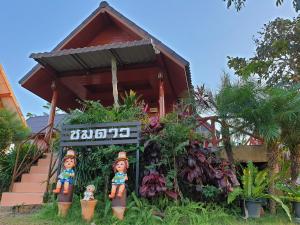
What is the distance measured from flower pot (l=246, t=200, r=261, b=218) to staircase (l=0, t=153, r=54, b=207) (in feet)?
12.8

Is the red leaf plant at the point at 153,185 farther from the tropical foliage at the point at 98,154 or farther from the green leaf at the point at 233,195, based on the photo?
the green leaf at the point at 233,195

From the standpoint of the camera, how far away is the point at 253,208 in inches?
215

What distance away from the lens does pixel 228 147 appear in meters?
6.66

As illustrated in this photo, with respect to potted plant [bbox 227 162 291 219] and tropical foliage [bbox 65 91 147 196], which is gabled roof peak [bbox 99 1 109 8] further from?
potted plant [bbox 227 162 291 219]

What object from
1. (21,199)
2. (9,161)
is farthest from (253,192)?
(9,161)

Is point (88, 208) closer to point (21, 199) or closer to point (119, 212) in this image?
point (119, 212)

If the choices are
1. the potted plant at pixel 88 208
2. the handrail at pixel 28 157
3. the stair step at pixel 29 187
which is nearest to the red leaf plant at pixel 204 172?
the potted plant at pixel 88 208

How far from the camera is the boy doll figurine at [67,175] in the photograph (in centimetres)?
509

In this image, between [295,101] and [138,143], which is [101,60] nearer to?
[138,143]

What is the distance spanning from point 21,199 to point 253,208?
15.0 ft

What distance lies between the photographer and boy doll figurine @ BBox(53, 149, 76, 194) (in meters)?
5.09

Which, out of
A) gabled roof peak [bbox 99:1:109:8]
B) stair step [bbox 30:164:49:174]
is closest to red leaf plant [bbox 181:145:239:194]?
stair step [bbox 30:164:49:174]

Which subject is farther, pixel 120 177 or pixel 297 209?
pixel 297 209

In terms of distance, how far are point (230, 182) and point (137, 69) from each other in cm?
484
